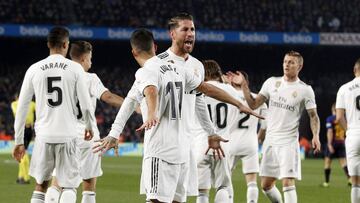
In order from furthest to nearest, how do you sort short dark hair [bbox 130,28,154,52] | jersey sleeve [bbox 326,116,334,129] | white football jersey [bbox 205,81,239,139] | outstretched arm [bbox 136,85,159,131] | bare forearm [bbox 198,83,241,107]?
1. jersey sleeve [bbox 326,116,334,129]
2. white football jersey [bbox 205,81,239,139]
3. bare forearm [bbox 198,83,241,107]
4. short dark hair [bbox 130,28,154,52]
5. outstretched arm [bbox 136,85,159,131]

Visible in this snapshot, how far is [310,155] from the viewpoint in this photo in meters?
36.9

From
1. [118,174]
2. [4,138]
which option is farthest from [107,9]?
[118,174]

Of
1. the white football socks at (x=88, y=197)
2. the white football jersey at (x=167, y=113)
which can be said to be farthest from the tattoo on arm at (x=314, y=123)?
the white football jersey at (x=167, y=113)

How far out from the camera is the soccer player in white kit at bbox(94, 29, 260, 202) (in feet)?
23.4

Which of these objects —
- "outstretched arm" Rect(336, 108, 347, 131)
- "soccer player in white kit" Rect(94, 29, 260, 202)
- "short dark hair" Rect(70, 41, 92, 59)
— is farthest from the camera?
"outstretched arm" Rect(336, 108, 347, 131)

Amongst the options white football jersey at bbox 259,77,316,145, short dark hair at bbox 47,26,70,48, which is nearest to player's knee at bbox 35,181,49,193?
short dark hair at bbox 47,26,70,48

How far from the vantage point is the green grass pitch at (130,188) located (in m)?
15.1

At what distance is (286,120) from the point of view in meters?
11.4

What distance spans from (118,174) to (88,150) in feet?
38.9

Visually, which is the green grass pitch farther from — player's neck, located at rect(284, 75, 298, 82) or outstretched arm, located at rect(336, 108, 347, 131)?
player's neck, located at rect(284, 75, 298, 82)

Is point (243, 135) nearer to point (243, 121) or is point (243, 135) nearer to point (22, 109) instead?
point (243, 121)

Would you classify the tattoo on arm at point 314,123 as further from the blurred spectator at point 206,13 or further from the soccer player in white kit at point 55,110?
the blurred spectator at point 206,13

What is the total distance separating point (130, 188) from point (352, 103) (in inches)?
286

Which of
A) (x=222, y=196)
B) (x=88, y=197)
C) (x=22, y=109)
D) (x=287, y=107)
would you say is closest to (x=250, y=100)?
(x=287, y=107)
